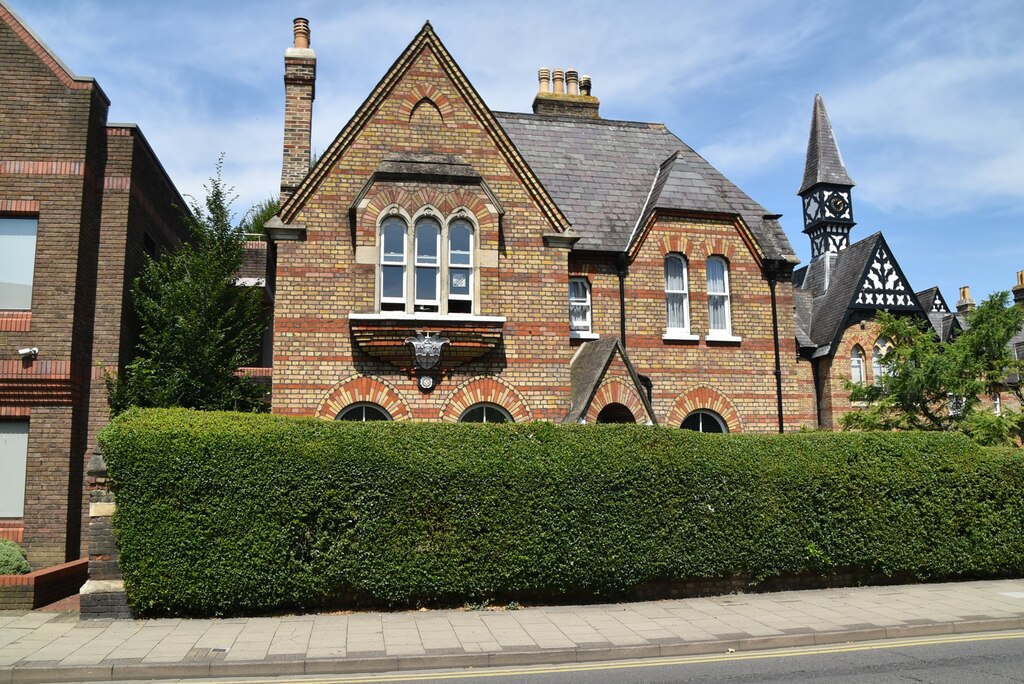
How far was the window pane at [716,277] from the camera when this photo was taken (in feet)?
65.6

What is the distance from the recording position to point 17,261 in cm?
1554

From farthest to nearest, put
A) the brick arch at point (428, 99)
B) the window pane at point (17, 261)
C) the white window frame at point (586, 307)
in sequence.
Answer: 1. the white window frame at point (586, 307)
2. the brick arch at point (428, 99)
3. the window pane at point (17, 261)

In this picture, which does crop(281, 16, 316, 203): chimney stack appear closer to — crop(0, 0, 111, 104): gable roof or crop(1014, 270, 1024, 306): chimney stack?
crop(0, 0, 111, 104): gable roof

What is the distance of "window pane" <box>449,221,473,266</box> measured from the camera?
16.6 meters

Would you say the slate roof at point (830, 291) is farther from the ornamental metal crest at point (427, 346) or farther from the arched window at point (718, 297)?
the ornamental metal crest at point (427, 346)

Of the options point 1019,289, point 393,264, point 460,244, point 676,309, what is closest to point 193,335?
point 393,264

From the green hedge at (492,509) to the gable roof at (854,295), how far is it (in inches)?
357

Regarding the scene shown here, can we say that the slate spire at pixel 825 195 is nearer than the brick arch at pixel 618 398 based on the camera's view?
No

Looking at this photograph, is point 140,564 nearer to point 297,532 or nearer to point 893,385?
point 297,532

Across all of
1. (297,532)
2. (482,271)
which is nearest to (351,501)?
(297,532)

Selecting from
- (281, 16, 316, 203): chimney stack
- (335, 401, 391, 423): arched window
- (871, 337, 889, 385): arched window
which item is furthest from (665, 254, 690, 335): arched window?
(281, 16, 316, 203): chimney stack

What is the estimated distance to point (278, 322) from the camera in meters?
15.8

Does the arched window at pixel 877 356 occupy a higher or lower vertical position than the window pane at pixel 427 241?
lower

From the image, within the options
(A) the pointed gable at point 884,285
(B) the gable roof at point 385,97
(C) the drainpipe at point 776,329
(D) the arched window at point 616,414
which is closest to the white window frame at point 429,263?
(B) the gable roof at point 385,97
